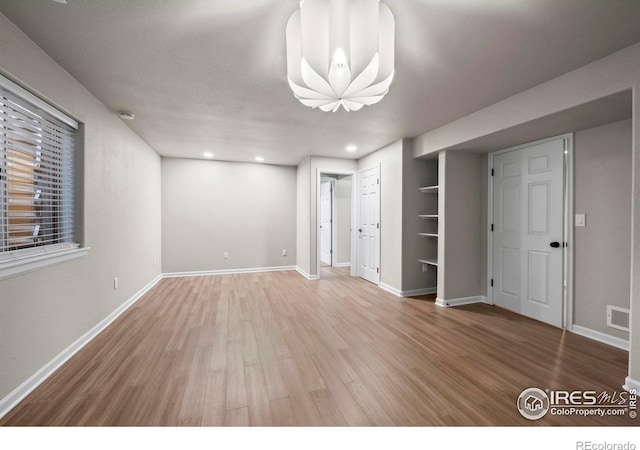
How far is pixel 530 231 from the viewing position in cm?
317

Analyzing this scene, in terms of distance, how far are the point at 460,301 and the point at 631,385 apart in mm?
1898

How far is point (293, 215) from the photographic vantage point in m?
6.05

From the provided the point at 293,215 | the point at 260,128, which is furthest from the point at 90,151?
the point at 293,215

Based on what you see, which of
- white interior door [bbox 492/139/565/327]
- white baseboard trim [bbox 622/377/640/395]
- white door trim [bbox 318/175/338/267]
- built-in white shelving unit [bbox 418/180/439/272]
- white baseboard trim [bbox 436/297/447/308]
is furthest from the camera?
white door trim [bbox 318/175/338/267]

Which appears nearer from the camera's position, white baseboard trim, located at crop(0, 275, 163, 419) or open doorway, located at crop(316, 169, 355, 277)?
white baseboard trim, located at crop(0, 275, 163, 419)

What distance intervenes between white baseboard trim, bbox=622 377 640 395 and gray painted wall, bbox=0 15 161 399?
4068 millimetres

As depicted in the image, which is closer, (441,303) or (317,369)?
(317,369)

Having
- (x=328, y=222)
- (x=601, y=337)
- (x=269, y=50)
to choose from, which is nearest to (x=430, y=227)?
(x=601, y=337)

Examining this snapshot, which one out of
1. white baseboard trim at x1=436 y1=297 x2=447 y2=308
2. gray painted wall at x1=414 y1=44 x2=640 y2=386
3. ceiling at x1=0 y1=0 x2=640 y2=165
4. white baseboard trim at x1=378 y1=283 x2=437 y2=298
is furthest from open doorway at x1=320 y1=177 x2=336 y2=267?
gray painted wall at x1=414 y1=44 x2=640 y2=386

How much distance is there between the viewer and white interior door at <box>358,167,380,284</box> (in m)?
4.66

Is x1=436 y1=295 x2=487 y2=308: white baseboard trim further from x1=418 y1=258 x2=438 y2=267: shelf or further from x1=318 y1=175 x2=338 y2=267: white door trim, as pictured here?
x1=318 y1=175 x2=338 y2=267: white door trim

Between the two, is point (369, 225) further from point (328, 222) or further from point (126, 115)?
point (126, 115)

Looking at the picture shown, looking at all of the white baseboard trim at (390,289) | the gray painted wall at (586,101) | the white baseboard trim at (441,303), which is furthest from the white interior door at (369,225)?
the gray painted wall at (586,101)

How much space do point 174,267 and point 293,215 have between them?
106 inches
